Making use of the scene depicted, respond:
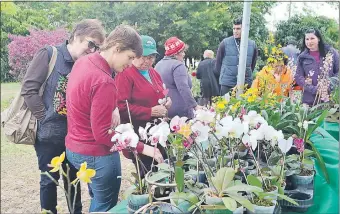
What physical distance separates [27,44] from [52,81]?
14.1 ft

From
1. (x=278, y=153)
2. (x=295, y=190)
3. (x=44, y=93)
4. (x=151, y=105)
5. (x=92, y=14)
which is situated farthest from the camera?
(x=92, y=14)

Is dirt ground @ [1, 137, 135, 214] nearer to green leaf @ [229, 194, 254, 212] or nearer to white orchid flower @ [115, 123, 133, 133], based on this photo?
white orchid flower @ [115, 123, 133, 133]

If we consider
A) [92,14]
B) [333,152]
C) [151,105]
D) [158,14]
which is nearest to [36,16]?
[92,14]

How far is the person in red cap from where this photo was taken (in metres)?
2.75

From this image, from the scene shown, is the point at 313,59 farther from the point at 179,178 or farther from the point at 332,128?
the point at 179,178

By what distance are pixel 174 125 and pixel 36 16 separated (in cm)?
587

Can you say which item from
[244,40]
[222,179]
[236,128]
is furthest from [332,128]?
[222,179]

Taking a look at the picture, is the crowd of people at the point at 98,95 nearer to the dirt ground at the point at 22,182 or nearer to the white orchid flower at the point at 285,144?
the white orchid flower at the point at 285,144

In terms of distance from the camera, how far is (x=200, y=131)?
1.16 meters

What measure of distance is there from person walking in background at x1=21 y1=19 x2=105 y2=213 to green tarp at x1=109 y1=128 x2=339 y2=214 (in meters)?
0.76

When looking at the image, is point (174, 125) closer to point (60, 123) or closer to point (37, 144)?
point (60, 123)

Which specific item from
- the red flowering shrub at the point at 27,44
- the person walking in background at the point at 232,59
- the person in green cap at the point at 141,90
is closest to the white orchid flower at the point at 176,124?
the person in green cap at the point at 141,90

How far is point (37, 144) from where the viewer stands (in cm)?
200

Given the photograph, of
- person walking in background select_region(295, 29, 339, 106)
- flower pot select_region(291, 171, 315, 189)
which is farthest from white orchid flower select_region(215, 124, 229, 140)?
person walking in background select_region(295, 29, 339, 106)
